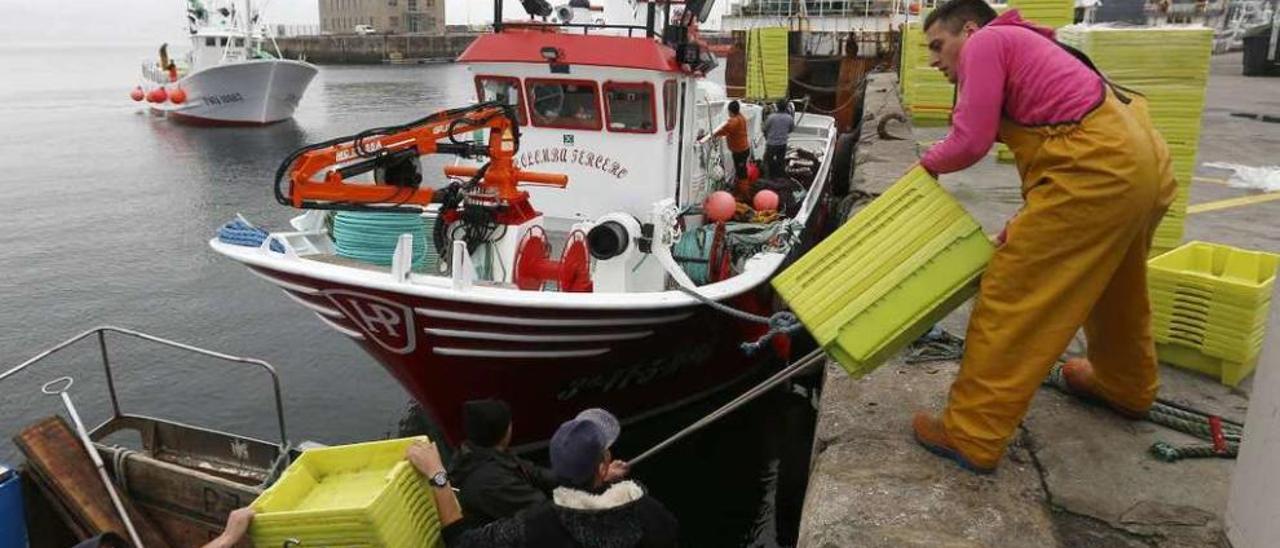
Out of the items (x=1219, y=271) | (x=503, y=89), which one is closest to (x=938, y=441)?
(x=1219, y=271)

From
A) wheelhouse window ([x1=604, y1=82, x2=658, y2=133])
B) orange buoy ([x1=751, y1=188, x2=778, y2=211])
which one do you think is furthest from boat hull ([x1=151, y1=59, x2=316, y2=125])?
wheelhouse window ([x1=604, y1=82, x2=658, y2=133])

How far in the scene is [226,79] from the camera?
3191 cm

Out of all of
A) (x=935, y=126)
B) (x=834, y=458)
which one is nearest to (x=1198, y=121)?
(x=834, y=458)

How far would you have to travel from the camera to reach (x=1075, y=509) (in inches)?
121

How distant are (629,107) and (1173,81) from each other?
143 inches

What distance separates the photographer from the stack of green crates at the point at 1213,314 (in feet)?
12.4

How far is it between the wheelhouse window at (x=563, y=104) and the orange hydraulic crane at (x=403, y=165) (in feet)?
3.87

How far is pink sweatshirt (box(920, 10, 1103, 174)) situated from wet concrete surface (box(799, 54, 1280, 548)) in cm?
120

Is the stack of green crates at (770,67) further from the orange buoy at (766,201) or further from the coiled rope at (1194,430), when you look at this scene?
the coiled rope at (1194,430)

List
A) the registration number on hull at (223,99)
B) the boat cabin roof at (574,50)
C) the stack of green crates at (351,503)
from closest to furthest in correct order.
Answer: the stack of green crates at (351,503)
the boat cabin roof at (574,50)
the registration number on hull at (223,99)

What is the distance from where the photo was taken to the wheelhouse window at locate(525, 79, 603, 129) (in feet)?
22.5

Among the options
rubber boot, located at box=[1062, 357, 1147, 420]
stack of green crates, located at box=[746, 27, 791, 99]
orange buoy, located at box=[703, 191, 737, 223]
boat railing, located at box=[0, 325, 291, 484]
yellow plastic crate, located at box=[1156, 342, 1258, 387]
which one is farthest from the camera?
stack of green crates, located at box=[746, 27, 791, 99]

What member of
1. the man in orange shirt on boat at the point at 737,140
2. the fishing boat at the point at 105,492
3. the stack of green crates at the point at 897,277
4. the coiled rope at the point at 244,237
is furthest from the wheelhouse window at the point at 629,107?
the stack of green crates at the point at 897,277

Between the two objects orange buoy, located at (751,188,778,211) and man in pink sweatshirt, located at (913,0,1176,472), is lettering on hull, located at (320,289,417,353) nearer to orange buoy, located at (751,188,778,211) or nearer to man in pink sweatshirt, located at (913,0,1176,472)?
man in pink sweatshirt, located at (913,0,1176,472)
